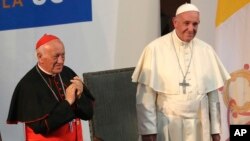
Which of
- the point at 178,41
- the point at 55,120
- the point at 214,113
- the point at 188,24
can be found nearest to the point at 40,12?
the point at 178,41

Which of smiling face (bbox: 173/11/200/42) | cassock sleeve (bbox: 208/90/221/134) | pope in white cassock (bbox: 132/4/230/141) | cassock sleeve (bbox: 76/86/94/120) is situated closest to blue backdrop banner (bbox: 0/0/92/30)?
pope in white cassock (bbox: 132/4/230/141)

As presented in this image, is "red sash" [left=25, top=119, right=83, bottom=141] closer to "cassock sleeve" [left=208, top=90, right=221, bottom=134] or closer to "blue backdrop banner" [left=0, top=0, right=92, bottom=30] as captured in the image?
"cassock sleeve" [left=208, top=90, right=221, bottom=134]

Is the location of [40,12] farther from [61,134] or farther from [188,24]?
[61,134]

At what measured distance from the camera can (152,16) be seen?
492 centimetres

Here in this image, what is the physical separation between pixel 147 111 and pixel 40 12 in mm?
1585

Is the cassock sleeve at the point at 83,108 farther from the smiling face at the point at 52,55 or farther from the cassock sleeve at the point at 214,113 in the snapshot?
the cassock sleeve at the point at 214,113

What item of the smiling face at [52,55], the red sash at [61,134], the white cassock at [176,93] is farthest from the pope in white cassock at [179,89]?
the smiling face at [52,55]

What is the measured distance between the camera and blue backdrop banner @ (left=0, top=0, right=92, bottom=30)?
4203 millimetres

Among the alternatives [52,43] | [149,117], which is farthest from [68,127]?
[149,117]

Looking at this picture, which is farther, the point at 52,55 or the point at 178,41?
the point at 178,41

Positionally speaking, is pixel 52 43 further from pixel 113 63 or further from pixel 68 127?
pixel 113 63

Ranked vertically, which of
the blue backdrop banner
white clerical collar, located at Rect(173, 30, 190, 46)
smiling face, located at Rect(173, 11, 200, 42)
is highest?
the blue backdrop banner

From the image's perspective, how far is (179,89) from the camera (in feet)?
11.2

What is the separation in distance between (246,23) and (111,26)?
4.73 feet
